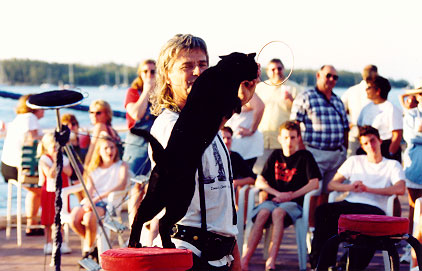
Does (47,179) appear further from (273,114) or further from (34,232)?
(273,114)

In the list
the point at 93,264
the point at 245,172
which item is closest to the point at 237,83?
the point at 93,264

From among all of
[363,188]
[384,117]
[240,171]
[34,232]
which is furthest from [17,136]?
[384,117]

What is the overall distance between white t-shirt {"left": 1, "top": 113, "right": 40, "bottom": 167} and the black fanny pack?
4.39 meters

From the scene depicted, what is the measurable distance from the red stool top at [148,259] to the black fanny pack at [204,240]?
0.20 metres

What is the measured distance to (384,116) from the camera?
6332 millimetres

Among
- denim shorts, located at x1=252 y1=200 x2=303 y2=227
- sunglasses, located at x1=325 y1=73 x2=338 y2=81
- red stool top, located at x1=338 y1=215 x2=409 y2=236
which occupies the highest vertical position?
sunglasses, located at x1=325 y1=73 x2=338 y2=81

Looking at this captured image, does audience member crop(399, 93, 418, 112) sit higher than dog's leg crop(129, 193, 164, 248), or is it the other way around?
audience member crop(399, 93, 418, 112)

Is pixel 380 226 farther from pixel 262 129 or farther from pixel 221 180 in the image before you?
pixel 262 129

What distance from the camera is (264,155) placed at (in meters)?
6.81

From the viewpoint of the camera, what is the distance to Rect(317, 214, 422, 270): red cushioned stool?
3.47 m

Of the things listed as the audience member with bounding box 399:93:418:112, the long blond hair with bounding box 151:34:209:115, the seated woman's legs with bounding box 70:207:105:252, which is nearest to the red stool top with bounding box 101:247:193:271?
the long blond hair with bounding box 151:34:209:115

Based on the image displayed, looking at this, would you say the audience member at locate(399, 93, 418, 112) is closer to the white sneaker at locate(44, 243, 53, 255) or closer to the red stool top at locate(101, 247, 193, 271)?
the white sneaker at locate(44, 243, 53, 255)

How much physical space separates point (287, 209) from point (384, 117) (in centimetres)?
144

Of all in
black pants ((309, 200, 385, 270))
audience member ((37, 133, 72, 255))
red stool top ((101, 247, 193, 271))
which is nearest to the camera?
red stool top ((101, 247, 193, 271))
